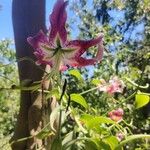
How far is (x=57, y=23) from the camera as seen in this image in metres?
0.49

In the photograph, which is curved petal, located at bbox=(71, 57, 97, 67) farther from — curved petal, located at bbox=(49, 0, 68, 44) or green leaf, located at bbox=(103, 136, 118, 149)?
green leaf, located at bbox=(103, 136, 118, 149)

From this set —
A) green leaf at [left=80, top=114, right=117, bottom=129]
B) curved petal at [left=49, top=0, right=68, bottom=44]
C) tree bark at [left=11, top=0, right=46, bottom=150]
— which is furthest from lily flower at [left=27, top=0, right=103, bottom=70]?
tree bark at [left=11, top=0, right=46, bottom=150]

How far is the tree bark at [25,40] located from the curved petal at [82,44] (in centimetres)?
40

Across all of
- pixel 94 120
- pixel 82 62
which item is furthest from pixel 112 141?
pixel 82 62

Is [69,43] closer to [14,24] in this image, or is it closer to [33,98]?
[33,98]

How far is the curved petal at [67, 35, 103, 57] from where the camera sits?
506mm

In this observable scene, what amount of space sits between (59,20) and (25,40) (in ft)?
2.08

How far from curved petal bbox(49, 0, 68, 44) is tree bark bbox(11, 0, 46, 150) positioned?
16.4 inches

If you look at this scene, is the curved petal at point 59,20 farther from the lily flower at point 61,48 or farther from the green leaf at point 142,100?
the green leaf at point 142,100

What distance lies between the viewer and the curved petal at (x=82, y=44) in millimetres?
506

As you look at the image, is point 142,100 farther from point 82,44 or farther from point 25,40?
point 25,40

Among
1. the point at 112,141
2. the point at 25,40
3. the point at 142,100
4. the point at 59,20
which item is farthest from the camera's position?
the point at 25,40

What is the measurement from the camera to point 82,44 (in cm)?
52

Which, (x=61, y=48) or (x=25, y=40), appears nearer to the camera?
(x=61, y=48)
